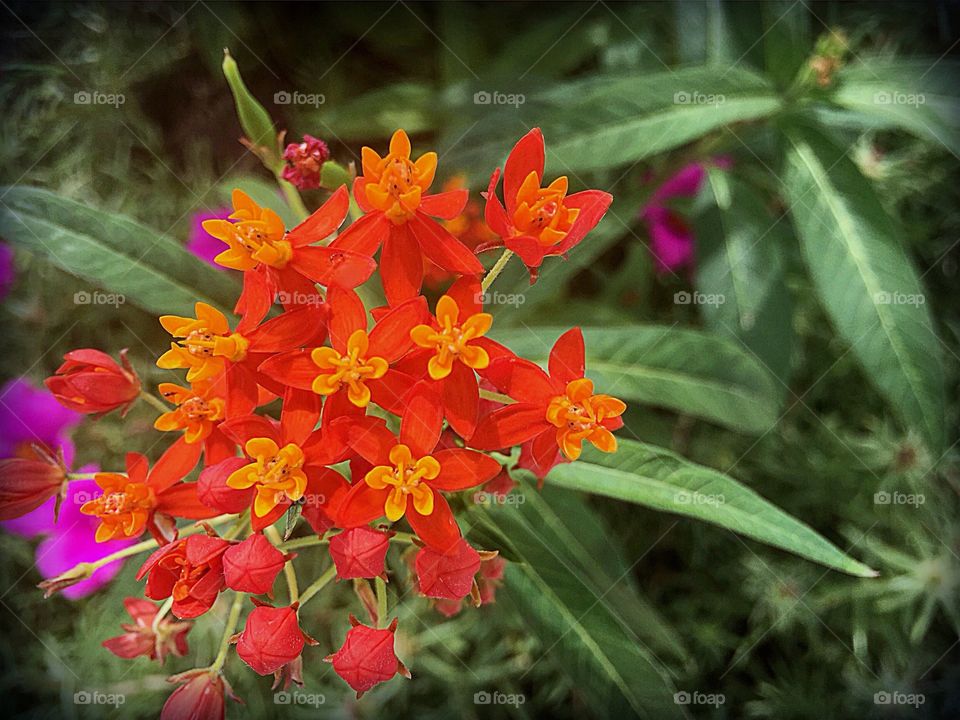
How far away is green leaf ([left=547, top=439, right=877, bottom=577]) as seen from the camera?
122cm

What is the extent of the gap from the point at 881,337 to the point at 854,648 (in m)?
0.96

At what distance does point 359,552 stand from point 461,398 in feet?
0.78

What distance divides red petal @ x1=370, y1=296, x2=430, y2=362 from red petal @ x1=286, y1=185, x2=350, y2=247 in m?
0.17

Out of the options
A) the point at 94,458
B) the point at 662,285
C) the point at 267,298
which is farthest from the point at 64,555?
the point at 662,285

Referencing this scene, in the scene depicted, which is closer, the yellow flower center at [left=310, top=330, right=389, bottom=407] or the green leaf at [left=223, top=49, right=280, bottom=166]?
the yellow flower center at [left=310, top=330, right=389, bottom=407]

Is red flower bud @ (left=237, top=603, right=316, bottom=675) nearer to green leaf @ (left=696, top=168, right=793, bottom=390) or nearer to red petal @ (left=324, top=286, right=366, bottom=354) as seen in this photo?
red petal @ (left=324, top=286, right=366, bottom=354)

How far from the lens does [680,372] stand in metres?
1.57

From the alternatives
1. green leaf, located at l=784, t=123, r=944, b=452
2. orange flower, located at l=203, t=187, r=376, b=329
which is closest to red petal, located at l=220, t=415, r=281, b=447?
orange flower, located at l=203, t=187, r=376, b=329

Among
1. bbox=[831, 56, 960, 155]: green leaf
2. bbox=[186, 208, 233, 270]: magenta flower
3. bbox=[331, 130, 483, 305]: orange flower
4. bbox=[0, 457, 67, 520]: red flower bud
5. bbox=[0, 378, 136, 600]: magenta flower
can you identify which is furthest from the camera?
bbox=[186, 208, 233, 270]: magenta flower

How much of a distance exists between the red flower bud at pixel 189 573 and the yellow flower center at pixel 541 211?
59 cm

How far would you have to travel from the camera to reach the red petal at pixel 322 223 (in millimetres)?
1123

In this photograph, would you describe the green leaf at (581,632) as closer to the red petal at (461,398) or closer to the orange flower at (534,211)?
the red petal at (461,398)

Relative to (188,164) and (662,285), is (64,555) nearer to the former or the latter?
(188,164)

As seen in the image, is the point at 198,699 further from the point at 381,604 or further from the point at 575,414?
the point at 575,414
